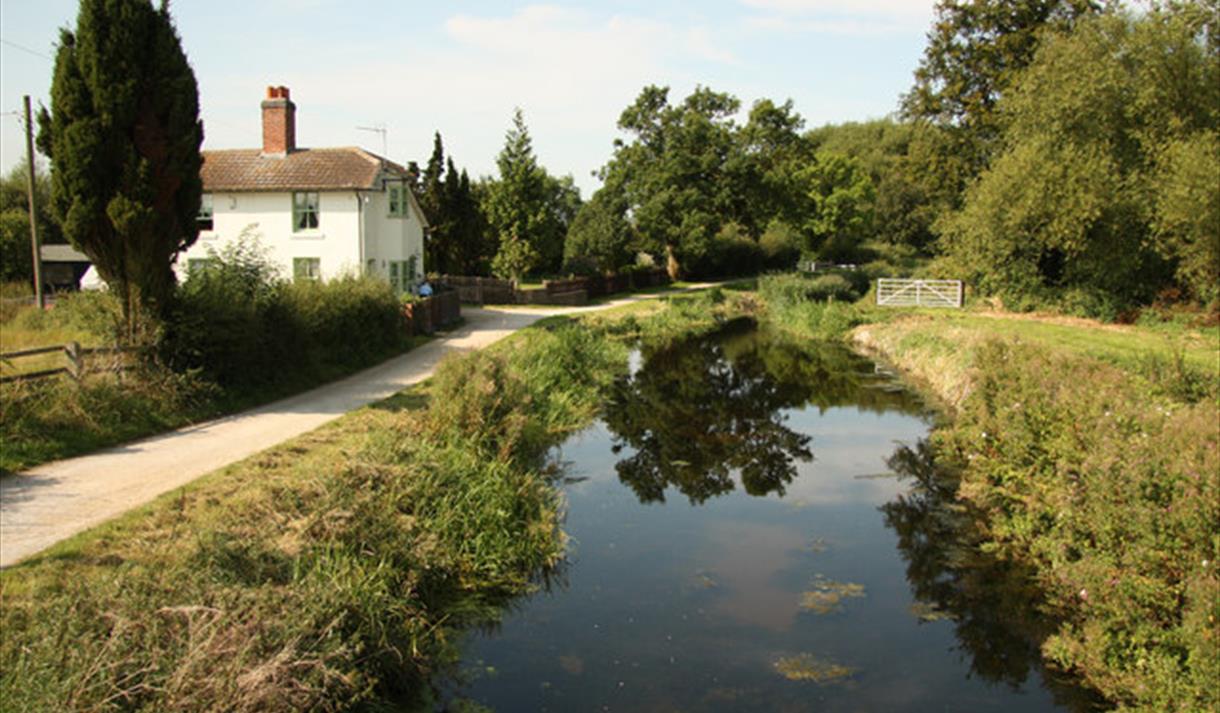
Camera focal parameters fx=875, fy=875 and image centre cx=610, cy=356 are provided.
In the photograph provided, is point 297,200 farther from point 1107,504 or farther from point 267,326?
point 1107,504

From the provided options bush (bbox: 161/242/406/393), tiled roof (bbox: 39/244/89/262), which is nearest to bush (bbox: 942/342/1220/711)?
bush (bbox: 161/242/406/393)

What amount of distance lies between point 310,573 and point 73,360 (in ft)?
26.8

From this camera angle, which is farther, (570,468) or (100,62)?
(570,468)

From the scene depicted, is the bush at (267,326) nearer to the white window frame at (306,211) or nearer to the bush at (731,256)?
the white window frame at (306,211)

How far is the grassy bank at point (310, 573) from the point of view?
591 centimetres

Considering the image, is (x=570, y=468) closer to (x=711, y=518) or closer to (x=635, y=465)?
(x=635, y=465)

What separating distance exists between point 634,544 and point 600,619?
2.60 meters

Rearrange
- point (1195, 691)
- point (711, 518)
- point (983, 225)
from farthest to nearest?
point (983, 225)
point (711, 518)
point (1195, 691)

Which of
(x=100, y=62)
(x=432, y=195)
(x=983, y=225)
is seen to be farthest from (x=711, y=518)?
(x=432, y=195)

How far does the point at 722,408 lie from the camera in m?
21.8

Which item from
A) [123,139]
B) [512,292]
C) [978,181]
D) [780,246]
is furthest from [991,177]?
[780,246]

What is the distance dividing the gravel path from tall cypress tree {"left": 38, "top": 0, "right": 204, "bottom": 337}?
2.80m

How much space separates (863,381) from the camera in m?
25.5

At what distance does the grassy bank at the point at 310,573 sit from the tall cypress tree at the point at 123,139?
15.2ft
